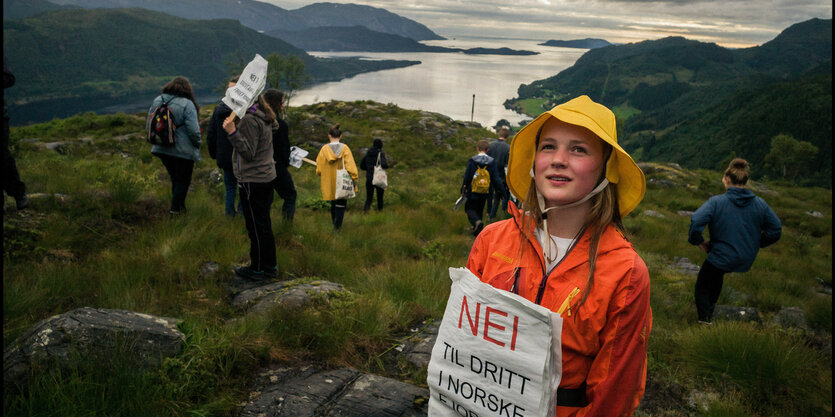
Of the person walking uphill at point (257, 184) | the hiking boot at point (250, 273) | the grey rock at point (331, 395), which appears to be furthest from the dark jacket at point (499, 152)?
the grey rock at point (331, 395)

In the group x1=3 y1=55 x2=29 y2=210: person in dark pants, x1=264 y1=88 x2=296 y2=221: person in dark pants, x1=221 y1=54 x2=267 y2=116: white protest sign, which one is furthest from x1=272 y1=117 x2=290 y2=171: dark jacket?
x1=3 y1=55 x2=29 y2=210: person in dark pants

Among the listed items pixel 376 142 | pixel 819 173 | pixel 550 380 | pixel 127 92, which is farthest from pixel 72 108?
pixel 819 173

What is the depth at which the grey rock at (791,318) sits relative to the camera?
5.92 meters

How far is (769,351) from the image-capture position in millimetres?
3621

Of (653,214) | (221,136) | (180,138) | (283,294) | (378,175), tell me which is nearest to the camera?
(283,294)

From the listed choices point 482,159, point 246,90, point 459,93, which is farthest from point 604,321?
point 459,93

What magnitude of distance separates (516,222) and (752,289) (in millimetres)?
8328

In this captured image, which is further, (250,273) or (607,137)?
(250,273)

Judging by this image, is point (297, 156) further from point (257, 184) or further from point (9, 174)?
point (9, 174)

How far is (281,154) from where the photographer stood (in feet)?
21.7

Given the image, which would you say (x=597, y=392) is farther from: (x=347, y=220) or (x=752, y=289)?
(x=752, y=289)

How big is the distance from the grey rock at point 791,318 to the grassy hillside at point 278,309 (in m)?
0.14

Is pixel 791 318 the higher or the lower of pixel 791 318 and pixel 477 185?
the lower

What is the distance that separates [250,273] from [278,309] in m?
1.42
